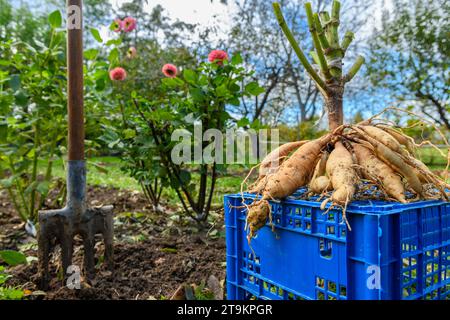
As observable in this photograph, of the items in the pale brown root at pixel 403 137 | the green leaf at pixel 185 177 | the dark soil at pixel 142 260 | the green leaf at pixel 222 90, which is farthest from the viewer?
the green leaf at pixel 185 177

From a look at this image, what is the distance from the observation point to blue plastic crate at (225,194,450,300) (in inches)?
32.2

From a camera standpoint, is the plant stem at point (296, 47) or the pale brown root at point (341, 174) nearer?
the pale brown root at point (341, 174)

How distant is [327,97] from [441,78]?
8243mm

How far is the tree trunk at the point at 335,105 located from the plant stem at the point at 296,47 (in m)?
0.03

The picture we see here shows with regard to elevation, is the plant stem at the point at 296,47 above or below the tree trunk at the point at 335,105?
above

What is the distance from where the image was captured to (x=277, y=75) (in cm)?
781

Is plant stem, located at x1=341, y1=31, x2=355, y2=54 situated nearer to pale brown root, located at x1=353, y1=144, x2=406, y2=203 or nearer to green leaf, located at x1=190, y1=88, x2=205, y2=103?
pale brown root, located at x1=353, y1=144, x2=406, y2=203

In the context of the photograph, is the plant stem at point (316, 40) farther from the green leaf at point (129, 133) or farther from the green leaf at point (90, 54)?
the green leaf at point (90, 54)

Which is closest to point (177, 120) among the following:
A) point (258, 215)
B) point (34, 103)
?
→ point (34, 103)

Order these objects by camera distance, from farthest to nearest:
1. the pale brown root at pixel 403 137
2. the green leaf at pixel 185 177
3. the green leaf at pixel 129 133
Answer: the green leaf at pixel 129 133 < the green leaf at pixel 185 177 < the pale brown root at pixel 403 137

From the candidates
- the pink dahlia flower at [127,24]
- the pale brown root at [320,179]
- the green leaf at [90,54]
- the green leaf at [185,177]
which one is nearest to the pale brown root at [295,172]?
the pale brown root at [320,179]

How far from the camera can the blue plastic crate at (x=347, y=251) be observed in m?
0.82
